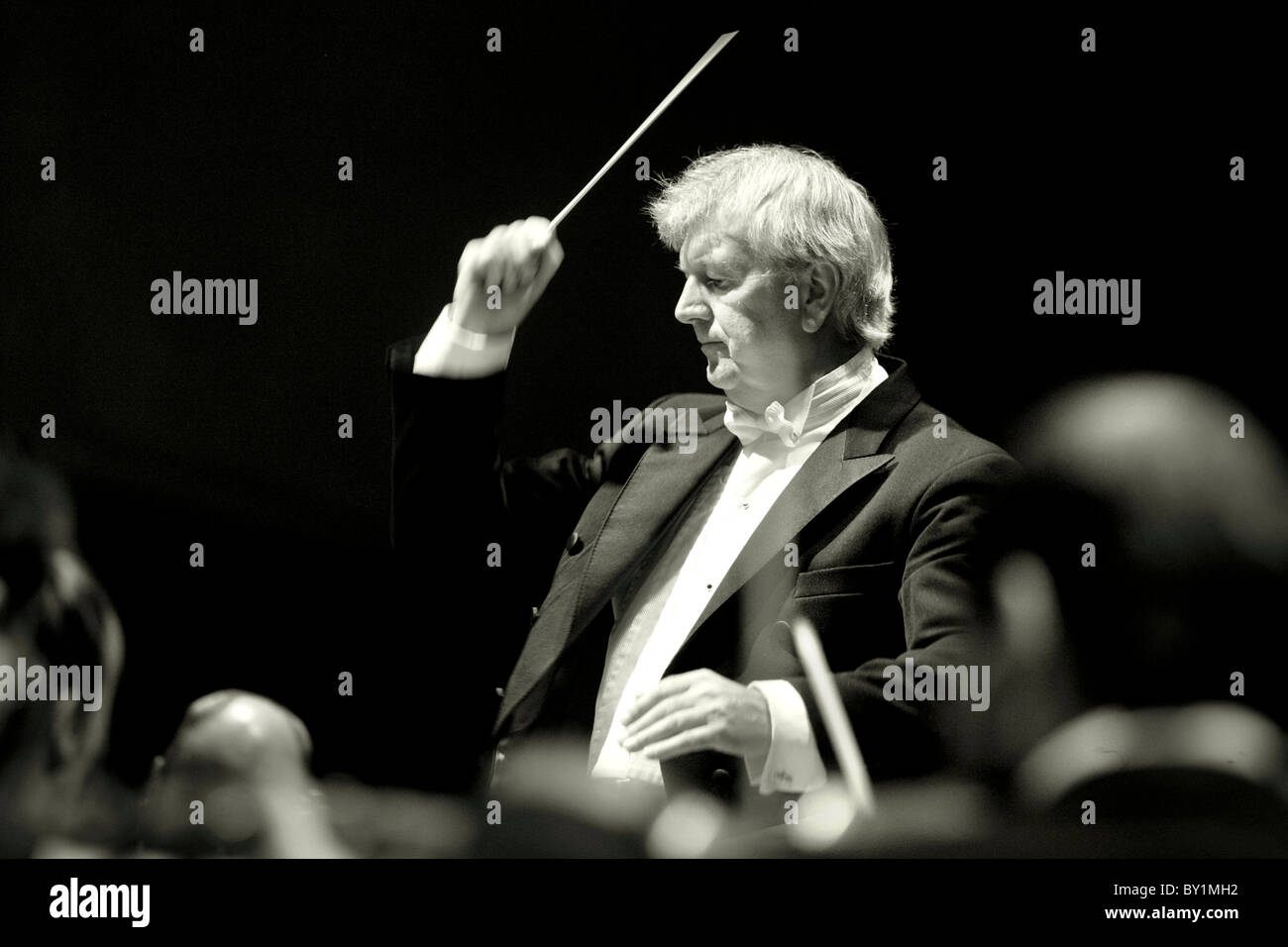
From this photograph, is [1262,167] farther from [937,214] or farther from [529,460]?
[529,460]

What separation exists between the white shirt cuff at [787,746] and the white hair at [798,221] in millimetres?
713

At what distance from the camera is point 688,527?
9.83ft

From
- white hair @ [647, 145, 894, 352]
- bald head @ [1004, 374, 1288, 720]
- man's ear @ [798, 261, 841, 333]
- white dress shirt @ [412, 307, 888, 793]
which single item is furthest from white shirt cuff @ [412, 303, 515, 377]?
bald head @ [1004, 374, 1288, 720]

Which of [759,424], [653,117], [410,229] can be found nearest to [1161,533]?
[759,424]

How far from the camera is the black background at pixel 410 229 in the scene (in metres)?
3.17

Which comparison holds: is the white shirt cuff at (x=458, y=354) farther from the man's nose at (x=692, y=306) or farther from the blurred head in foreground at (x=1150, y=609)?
the blurred head in foreground at (x=1150, y=609)

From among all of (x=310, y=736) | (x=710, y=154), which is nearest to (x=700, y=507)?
(x=710, y=154)

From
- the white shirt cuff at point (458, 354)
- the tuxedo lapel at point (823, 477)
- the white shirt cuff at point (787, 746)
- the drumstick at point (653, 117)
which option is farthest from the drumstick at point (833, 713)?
the drumstick at point (653, 117)

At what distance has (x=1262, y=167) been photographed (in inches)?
128

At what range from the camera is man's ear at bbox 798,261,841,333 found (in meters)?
2.94

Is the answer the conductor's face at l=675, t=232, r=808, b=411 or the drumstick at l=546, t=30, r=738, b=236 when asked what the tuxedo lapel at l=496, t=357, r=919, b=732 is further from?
the drumstick at l=546, t=30, r=738, b=236

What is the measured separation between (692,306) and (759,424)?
0.27m

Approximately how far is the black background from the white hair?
0.41 ft
